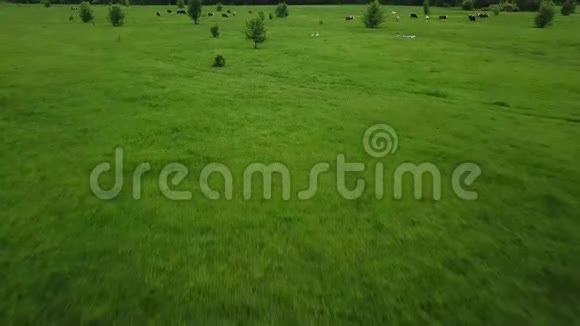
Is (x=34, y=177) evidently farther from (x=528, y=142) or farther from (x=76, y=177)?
(x=528, y=142)

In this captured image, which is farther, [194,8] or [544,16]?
[194,8]

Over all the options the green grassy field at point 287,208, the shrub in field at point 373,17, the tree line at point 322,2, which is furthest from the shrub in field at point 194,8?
the tree line at point 322,2

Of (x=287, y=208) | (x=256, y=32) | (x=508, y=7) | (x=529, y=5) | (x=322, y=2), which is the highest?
(x=529, y=5)

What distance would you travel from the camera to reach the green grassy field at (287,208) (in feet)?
38.9

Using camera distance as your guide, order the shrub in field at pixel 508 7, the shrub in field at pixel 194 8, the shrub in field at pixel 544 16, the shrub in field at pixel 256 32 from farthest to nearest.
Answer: the shrub in field at pixel 508 7
the shrub in field at pixel 194 8
the shrub in field at pixel 544 16
the shrub in field at pixel 256 32

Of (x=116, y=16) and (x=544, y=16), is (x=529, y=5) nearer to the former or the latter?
(x=544, y=16)

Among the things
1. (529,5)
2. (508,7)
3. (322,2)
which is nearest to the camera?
(529,5)

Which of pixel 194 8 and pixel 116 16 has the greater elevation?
pixel 194 8

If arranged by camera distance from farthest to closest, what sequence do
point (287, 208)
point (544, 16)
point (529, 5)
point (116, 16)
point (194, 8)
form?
1. point (529, 5)
2. point (194, 8)
3. point (116, 16)
4. point (544, 16)
5. point (287, 208)

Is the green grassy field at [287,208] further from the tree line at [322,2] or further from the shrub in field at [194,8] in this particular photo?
the tree line at [322,2]

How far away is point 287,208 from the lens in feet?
56.4

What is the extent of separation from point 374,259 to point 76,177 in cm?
1429

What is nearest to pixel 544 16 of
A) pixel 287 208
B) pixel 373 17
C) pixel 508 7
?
pixel 373 17

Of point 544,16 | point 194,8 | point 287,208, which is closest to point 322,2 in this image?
point 194,8
